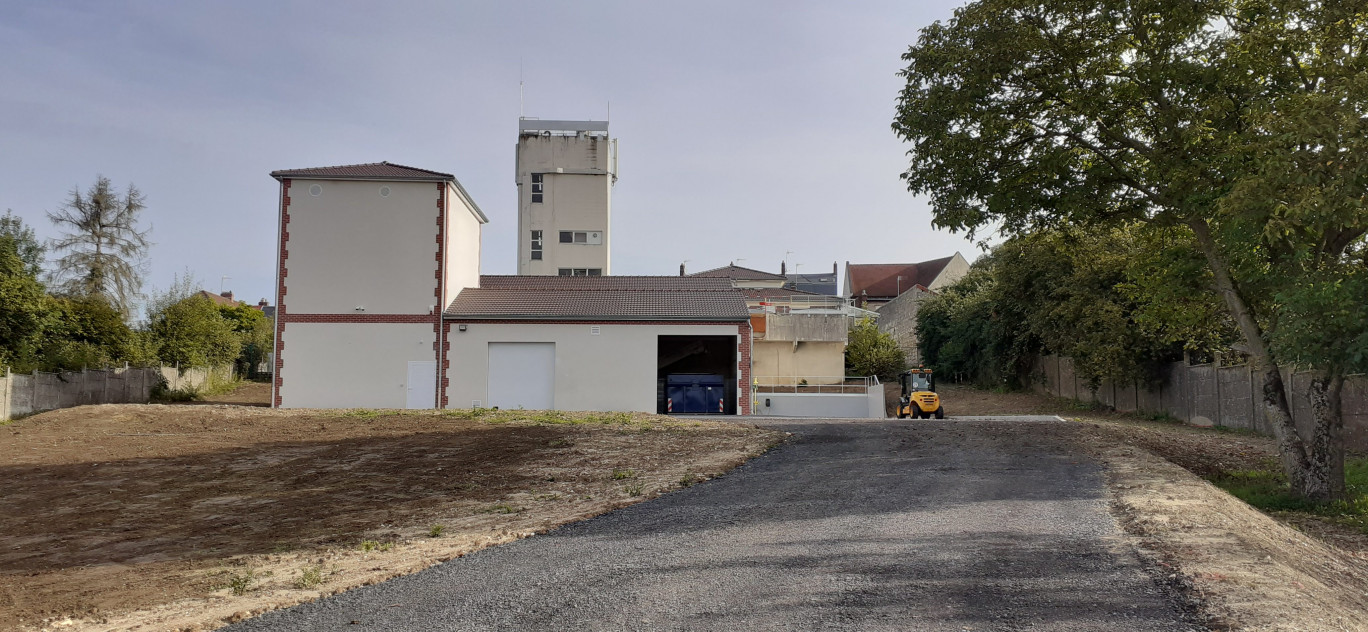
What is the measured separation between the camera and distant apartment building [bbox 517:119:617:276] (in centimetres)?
4806

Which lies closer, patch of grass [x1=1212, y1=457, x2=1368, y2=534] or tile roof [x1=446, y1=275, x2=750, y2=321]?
patch of grass [x1=1212, y1=457, x2=1368, y2=534]

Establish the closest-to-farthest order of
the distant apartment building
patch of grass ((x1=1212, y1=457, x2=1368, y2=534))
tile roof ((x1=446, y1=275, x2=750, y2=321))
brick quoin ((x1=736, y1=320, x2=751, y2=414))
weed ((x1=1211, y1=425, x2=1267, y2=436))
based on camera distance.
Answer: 1. patch of grass ((x1=1212, y1=457, x2=1368, y2=534))
2. weed ((x1=1211, y1=425, x2=1267, y2=436))
3. tile roof ((x1=446, y1=275, x2=750, y2=321))
4. brick quoin ((x1=736, y1=320, x2=751, y2=414))
5. the distant apartment building

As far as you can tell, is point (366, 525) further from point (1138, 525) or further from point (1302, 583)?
point (1302, 583)

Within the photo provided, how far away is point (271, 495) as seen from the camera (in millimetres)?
12539

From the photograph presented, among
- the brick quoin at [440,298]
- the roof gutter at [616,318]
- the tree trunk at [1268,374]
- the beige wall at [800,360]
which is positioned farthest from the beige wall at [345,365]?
the tree trunk at [1268,374]

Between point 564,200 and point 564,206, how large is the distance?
0.32 metres

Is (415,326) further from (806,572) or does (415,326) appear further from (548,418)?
(806,572)

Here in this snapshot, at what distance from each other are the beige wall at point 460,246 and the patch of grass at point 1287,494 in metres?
20.7

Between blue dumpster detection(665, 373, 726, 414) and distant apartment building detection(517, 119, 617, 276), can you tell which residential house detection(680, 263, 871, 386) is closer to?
blue dumpster detection(665, 373, 726, 414)

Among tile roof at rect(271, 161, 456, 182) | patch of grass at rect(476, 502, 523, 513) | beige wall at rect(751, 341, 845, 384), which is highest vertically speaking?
tile roof at rect(271, 161, 456, 182)

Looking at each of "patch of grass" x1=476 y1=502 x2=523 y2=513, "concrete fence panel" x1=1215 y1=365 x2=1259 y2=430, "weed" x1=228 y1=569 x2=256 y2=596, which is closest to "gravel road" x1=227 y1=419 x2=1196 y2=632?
"weed" x1=228 y1=569 x2=256 y2=596

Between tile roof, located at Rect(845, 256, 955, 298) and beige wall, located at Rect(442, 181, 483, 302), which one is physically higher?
tile roof, located at Rect(845, 256, 955, 298)

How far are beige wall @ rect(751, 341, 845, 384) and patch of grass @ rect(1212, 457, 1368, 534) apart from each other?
20.8 metres

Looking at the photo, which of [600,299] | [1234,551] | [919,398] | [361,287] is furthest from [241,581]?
[919,398]
